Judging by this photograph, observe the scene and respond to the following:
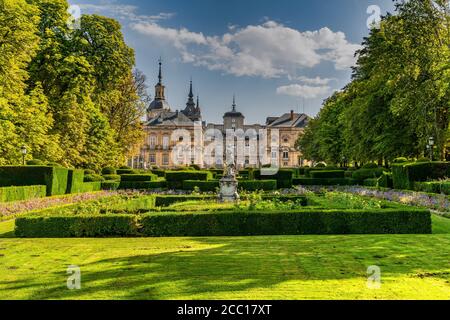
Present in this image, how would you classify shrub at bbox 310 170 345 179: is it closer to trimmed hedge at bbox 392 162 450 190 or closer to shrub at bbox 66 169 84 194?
trimmed hedge at bbox 392 162 450 190

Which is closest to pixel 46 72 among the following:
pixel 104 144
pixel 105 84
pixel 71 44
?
pixel 71 44

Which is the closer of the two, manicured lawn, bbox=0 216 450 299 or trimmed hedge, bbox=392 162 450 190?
manicured lawn, bbox=0 216 450 299

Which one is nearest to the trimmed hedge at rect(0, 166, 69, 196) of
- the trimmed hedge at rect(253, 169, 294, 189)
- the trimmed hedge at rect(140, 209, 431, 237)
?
the trimmed hedge at rect(140, 209, 431, 237)

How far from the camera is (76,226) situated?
8938 mm

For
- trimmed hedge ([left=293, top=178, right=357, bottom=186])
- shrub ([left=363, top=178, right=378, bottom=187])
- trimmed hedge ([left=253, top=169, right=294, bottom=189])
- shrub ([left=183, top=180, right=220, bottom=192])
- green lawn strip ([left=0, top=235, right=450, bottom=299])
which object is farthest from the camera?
trimmed hedge ([left=293, top=178, right=357, bottom=186])

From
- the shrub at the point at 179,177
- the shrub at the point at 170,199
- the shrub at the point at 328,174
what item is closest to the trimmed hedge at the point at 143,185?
the shrub at the point at 179,177

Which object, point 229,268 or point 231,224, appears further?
point 231,224

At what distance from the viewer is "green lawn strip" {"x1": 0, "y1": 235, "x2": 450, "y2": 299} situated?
4516 mm

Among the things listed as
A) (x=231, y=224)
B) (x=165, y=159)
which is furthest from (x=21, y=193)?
(x=165, y=159)

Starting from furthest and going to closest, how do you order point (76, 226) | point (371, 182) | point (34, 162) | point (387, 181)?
point (371, 182), point (387, 181), point (34, 162), point (76, 226)

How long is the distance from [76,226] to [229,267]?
465 centimetres

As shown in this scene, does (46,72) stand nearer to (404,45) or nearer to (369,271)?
(404,45)

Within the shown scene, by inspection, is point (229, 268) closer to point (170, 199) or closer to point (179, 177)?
point (170, 199)

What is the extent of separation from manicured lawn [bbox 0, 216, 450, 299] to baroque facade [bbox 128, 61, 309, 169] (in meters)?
63.8
